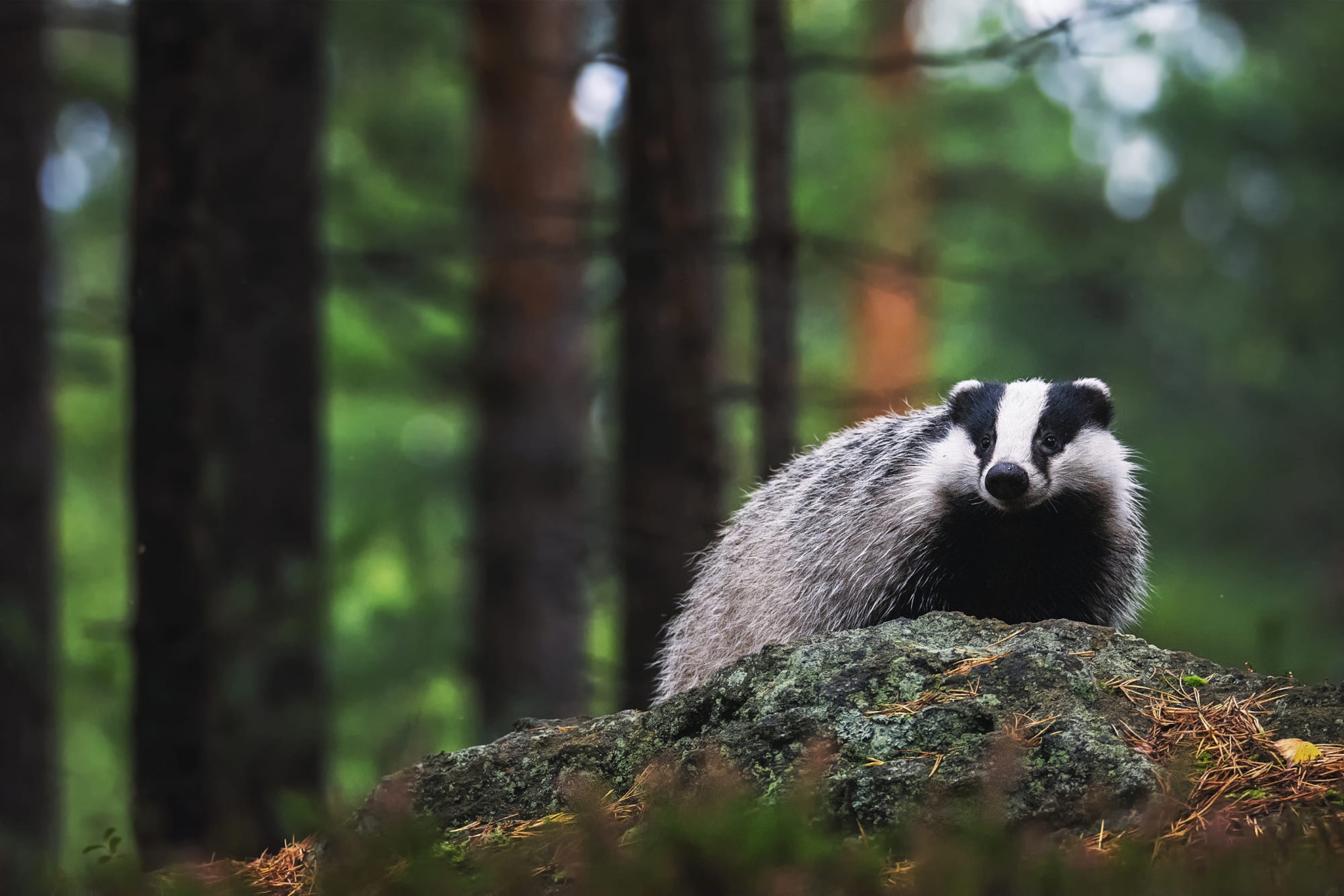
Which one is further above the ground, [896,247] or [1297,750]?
[896,247]

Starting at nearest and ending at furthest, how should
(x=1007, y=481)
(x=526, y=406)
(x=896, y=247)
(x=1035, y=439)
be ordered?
(x=1007, y=481) → (x=1035, y=439) → (x=526, y=406) → (x=896, y=247)

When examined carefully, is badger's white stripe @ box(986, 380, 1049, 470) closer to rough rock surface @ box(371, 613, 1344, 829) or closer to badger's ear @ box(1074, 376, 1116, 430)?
badger's ear @ box(1074, 376, 1116, 430)

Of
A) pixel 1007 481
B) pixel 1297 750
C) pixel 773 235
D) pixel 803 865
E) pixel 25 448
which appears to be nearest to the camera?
pixel 803 865

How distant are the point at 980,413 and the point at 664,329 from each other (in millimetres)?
2988

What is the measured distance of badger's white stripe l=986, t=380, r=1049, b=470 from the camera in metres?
4.71

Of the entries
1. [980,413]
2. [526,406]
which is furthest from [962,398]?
[526,406]

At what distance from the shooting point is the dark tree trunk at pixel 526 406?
32.1 ft

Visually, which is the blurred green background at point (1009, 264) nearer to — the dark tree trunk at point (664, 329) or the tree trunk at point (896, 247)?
the tree trunk at point (896, 247)

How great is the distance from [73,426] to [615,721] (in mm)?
15669

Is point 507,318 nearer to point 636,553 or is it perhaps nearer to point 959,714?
point 636,553

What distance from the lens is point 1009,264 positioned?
15.9 metres

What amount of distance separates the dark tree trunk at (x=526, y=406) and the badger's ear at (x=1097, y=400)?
4.92 m

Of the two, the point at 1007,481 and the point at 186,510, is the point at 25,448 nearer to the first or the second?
the point at 186,510

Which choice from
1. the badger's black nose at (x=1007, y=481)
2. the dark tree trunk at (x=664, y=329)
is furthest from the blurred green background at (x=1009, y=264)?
the badger's black nose at (x=1007, y=481)
